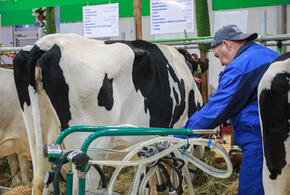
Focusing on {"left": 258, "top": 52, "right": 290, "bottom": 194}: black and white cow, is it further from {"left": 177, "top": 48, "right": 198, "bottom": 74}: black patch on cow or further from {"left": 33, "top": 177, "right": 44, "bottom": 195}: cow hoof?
{"left": 177, "top": 48, "right": 198, "bottom": 74}: black patch on cow

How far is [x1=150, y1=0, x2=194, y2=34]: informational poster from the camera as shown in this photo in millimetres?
4250

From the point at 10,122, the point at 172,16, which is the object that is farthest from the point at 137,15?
the point at 10,122

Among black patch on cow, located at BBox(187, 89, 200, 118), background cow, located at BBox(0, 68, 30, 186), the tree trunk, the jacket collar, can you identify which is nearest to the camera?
the jacket collar

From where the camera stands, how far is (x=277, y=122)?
1.61m

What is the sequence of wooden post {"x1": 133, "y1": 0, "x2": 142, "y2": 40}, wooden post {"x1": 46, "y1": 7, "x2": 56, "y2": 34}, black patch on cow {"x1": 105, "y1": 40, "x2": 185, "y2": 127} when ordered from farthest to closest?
wooden post {"x1": 46, "y1": 7, "x2": 56, "y2": 34} < wooden post {"x1": 133, "y1": 0, "x2": 142, "y2": 40} < black patch on cow {"x1": 105, "y1": 40, "x2": 185, "y2": 127}

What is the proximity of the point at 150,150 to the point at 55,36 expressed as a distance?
62.0 inches

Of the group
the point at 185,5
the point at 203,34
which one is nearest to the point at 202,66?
the point at 203,34

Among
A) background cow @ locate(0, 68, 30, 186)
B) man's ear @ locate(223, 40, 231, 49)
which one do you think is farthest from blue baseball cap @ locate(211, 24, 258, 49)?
background cow @ locate(0, 68, 30, 186)

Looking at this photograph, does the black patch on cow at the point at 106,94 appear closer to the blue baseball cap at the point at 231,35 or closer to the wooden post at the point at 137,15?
the blue baseball cap at the point at 231,35

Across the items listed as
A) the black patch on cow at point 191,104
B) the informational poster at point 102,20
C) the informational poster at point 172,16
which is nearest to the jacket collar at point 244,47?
the black patch on cow at point 191,104

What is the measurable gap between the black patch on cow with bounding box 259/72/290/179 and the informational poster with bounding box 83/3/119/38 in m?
3.21

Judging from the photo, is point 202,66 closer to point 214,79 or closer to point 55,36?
point 55,36

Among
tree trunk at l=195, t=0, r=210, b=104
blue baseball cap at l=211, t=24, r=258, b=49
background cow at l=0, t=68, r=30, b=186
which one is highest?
tree trunk at l=195, t=0, r=210, b=104

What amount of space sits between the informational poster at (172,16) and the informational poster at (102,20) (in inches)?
20.9
